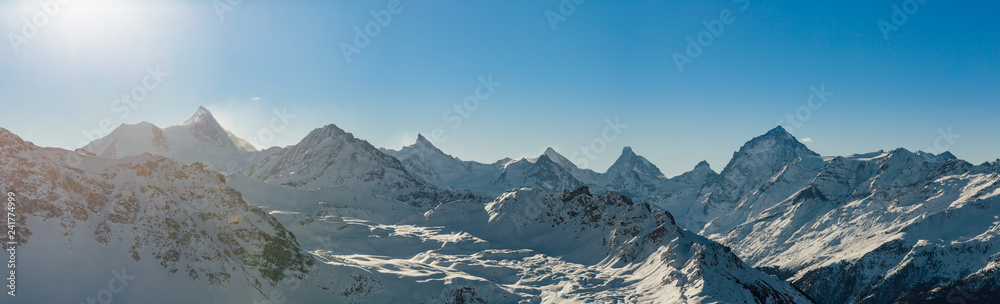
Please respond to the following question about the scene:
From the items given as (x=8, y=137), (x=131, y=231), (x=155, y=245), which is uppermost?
(x=8, y=137)

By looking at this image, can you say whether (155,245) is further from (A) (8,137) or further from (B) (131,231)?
(A) (8,137)

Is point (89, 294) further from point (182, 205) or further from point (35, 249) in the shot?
point (182, 205)

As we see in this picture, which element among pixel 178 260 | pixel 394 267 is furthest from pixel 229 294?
pixel 394 267

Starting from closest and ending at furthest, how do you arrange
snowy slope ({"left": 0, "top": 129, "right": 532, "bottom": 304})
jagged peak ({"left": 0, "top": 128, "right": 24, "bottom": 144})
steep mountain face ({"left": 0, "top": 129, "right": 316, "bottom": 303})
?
steep mountain face ({"left": 0, "top": 129, "right": 316, "bottom": 303}) → snowy slope ({"left": 0, "top": 129, "right": 532, "bottom": 304}) → jagged peak ({"left": 0, "top": 128, "right": 24, "bottom": 144})

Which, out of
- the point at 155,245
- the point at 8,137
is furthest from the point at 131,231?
the point at 8,137

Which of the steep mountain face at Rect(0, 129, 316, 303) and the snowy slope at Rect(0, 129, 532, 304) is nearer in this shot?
the steep mountain face at Rect(0, 129, 316, 303)

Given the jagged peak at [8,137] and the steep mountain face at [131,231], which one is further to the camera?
the jagged peak at [8,137]

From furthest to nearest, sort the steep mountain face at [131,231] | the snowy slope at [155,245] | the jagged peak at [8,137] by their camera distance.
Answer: the jagged peak at [8,137] < the snowy slope at [155,245] < the steep mountain face at [131,231]

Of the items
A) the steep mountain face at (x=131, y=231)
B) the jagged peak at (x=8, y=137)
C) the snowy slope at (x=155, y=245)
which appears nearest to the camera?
the steep mountain face at (x=131, y=231)
